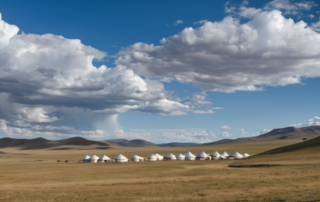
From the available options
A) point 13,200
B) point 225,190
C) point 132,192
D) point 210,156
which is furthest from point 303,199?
point 210,156

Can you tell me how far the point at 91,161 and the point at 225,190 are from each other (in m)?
97.7

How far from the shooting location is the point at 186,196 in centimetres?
3259

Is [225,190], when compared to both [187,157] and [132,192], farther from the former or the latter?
[187,157]

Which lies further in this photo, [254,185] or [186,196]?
[254,185]

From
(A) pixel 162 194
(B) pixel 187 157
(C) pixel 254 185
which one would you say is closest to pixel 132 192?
(A) pixel 162 194

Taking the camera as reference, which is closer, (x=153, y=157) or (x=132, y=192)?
(x=132, y=192)

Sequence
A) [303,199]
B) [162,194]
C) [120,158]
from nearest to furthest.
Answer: [303,199]
[162,194]
[120,158]

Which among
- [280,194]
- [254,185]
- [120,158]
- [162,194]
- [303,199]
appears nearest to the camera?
[303,199]

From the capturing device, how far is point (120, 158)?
123688 millimetres

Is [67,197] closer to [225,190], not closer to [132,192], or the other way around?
[132,192]

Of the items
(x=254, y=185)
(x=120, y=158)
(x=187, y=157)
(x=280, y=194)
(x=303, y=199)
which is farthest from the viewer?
(x=187, y=157)

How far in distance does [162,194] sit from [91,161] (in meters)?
96.9

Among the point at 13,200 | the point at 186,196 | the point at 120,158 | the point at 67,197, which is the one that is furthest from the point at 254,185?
the point at 120,158

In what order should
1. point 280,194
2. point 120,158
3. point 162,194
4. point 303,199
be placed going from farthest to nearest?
point 120,158, point 162,194, point 280,194, point 303,199
